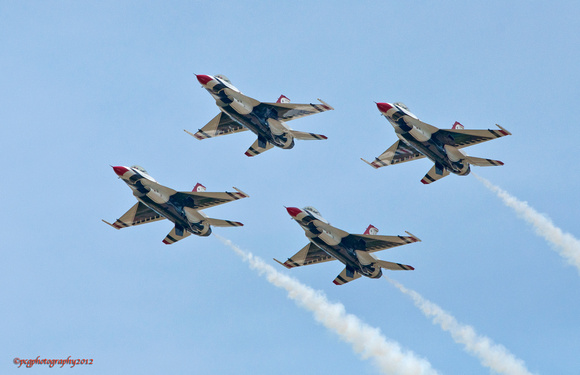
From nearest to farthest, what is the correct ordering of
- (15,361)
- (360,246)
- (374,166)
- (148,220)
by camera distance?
(15,361) < (360,246) < (148,220) < (374,166)

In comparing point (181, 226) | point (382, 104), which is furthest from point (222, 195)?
point (382, 104)

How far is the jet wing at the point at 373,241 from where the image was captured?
333ft

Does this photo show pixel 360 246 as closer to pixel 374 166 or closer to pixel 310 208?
pixel 310 208

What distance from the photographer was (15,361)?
94312mm

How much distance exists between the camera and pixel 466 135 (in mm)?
106688

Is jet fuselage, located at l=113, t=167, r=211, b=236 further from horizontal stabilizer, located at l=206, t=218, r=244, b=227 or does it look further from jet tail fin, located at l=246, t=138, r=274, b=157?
jet tail fin, located at l=246, t=138, r=274, b=157

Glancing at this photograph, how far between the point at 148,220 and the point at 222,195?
36.6 ft

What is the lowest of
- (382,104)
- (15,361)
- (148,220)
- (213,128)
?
(15,361)

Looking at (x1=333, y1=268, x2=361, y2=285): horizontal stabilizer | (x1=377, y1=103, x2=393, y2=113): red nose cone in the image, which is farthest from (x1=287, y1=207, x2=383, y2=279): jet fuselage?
(x1=377, y1=103, x2=393, y2=113): red nose cone

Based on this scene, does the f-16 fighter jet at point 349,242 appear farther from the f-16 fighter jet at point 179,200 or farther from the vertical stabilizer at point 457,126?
the vertical stabilizer at point 457,126

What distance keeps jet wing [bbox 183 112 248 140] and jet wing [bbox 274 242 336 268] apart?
17.7m

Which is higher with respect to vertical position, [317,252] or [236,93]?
[236,93]

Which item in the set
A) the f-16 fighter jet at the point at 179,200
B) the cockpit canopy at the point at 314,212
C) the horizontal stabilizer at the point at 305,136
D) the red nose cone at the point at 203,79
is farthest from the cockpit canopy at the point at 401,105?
the red nose cone at the point at 203,79

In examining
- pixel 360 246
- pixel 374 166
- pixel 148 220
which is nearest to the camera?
pixel 360 246
